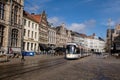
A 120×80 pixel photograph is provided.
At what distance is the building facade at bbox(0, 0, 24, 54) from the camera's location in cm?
4344

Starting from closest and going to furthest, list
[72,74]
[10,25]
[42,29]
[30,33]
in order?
[72,74] → [10,25] → [30,33] → [42,29]

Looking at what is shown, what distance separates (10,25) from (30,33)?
16.8 metres

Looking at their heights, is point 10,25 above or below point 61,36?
below

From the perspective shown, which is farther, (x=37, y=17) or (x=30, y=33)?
(x=37, y=17)

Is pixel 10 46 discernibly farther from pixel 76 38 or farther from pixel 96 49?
pixel 96 49

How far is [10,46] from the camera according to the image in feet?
150

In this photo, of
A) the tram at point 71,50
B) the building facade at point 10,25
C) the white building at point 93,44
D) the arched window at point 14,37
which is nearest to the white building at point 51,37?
the building facade at point 10,25

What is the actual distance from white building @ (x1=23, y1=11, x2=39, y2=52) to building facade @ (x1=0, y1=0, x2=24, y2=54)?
8121 mm

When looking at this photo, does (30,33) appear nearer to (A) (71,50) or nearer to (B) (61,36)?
(A) (71,50)

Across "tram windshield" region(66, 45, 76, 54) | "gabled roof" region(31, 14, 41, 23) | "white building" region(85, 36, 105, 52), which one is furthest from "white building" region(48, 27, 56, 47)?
"white building" region(85, 36, 105, 52)

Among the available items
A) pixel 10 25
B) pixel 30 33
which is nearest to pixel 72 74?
pixel 10 25

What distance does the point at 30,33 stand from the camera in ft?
203

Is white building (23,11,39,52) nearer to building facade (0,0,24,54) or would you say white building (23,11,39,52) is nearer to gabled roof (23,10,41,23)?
gabled roof (23,10,41,23)

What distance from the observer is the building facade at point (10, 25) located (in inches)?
1710
